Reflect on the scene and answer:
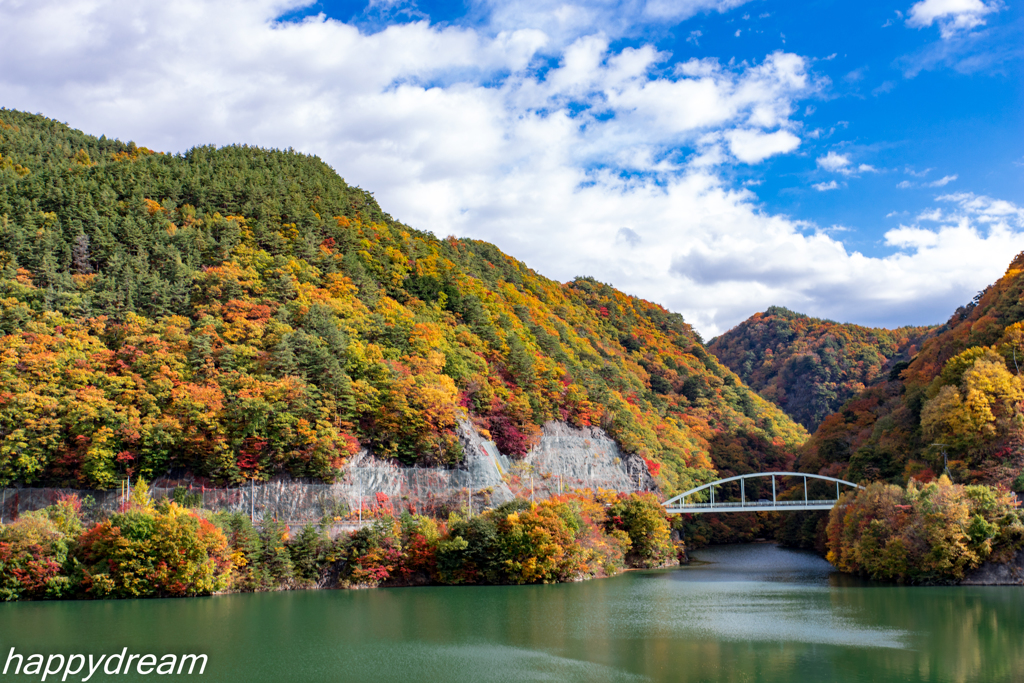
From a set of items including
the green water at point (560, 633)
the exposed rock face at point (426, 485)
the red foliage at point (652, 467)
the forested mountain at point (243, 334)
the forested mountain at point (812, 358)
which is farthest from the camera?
the forested mountain at point (812, 358)

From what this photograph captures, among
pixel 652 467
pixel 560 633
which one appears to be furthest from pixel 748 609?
pixel 652 467

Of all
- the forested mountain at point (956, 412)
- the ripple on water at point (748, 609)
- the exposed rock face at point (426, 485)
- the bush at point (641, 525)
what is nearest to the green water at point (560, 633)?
the ripple on water at point (748, 609)

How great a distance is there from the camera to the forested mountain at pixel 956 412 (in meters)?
53.3

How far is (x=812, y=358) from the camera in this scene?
14862 cm

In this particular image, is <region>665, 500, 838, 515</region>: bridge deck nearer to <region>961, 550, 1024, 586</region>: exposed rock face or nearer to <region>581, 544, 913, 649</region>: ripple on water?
<region>581, 544, 913, 649</region>: ripple on water

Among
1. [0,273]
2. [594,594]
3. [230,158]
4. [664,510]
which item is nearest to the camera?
[594,594]

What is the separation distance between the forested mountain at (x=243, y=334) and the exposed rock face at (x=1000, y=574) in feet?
112

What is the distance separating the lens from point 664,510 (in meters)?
67.9

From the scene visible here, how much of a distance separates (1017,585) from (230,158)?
83.6 metres

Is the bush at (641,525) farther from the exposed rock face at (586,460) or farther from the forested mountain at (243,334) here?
the forested mountain at (243,334)

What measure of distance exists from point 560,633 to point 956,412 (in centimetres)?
3669

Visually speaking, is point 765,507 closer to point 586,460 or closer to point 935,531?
point 586,460

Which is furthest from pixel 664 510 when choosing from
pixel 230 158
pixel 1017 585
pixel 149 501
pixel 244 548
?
pixel 230 158

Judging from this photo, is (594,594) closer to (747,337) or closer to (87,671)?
(87,671)
